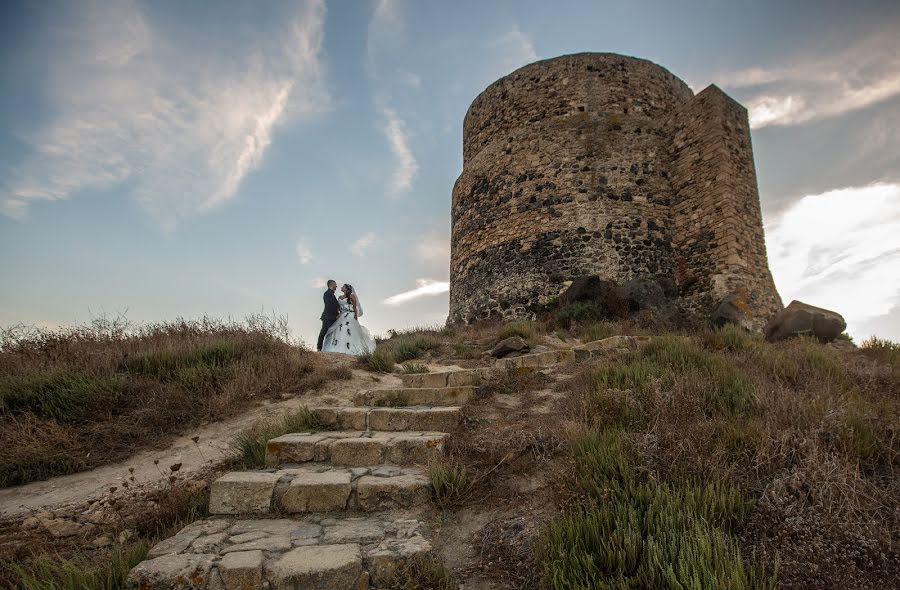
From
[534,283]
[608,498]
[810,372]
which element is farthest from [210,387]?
[534,283]

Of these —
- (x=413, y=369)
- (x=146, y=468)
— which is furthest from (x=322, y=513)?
(x=413, y=369)

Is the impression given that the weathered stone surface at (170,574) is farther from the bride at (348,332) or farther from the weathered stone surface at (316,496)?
the bride at (348,332)

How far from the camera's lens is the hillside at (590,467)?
2072mm

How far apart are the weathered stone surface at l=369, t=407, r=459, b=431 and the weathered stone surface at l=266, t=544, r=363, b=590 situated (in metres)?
1.92

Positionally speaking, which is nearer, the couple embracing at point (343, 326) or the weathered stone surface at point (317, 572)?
the weathered stone surface at point (317, 572)

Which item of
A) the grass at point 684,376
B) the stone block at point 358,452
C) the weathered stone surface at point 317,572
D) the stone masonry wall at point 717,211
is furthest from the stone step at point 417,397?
the stone masonry wall at point 717,211

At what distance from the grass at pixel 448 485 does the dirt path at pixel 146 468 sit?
7.13 ft

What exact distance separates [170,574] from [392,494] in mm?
1333

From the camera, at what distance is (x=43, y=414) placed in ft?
15.3

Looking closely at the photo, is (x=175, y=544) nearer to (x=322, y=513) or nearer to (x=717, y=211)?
(x=322, y=513)

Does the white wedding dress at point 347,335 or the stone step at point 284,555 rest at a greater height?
the white wedding dress at point 347,335

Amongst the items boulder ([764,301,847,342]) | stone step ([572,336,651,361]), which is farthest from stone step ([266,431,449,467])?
boulder ([764,301,847,342])

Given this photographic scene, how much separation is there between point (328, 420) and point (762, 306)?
32.0 ft

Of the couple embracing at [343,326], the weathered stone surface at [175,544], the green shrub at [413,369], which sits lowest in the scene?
the weathered stone surface at [175,544]
